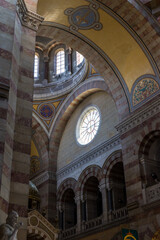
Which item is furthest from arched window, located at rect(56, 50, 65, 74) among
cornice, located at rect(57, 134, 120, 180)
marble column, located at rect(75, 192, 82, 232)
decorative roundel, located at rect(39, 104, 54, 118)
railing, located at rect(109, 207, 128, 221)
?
railing, located at rect(109, 207, 128, 221)

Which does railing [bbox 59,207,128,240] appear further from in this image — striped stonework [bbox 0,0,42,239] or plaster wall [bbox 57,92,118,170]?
striped stonework [bbox 0,0,42,239]

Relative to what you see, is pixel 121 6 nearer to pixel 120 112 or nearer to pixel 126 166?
pixel 120 112

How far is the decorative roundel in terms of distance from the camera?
18031 mm

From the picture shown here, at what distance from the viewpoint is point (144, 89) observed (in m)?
11.8

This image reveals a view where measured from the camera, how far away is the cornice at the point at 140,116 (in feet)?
36.7

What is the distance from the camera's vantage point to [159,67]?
450 inches

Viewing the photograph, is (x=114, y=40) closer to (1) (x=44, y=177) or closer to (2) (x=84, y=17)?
(2) (x=84, y=17)

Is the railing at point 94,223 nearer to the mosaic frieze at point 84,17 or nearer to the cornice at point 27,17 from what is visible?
the mosaic frieze at point 84,17

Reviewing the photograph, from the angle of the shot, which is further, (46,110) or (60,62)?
(60,62)

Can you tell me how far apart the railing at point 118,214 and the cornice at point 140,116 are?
284cm

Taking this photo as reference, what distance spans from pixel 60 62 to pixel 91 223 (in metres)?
9.64

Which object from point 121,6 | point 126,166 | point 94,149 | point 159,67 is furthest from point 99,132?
point 121,6

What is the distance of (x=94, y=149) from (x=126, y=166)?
3.37 m

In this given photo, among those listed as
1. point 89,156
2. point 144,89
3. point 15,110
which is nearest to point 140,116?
point 144,89
